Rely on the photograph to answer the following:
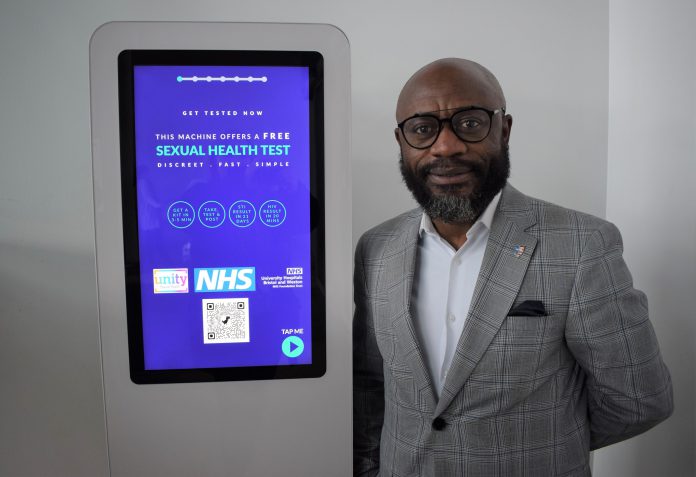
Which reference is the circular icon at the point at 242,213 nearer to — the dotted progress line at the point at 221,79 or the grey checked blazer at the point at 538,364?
the dotted progress line at the point at 221,79

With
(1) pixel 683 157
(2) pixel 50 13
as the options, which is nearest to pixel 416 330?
(1) pixel 683 157

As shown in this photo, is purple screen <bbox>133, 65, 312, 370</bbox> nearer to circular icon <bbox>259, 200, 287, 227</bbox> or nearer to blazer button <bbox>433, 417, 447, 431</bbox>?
circular icon <bbox>259, 200, 287, 227</bbox>

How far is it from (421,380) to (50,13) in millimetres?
1658

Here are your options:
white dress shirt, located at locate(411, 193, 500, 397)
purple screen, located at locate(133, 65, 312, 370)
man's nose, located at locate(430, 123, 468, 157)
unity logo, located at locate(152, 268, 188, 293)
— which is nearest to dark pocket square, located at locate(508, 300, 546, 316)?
white dress shirt, located at locate(411, 193, 500, 397)

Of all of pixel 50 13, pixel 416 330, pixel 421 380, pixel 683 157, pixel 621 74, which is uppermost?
pixel 50 13

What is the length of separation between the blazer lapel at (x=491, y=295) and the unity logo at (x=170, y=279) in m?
0.66

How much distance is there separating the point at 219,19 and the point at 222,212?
2.84 feet

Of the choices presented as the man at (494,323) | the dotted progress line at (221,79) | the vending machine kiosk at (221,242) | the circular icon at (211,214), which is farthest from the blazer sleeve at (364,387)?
the dotted progress line at (221,79)

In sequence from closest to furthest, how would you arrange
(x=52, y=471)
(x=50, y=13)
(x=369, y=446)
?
(x=369, y=446) → (x=50, y=13) → (x=52, y=471)

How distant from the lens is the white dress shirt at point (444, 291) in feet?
4.07

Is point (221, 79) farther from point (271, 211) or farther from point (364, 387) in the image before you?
point (364, 387)

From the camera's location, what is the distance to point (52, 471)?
5.66ft

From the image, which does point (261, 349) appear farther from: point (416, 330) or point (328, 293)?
point (416, 330)

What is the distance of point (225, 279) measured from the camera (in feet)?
3.68
